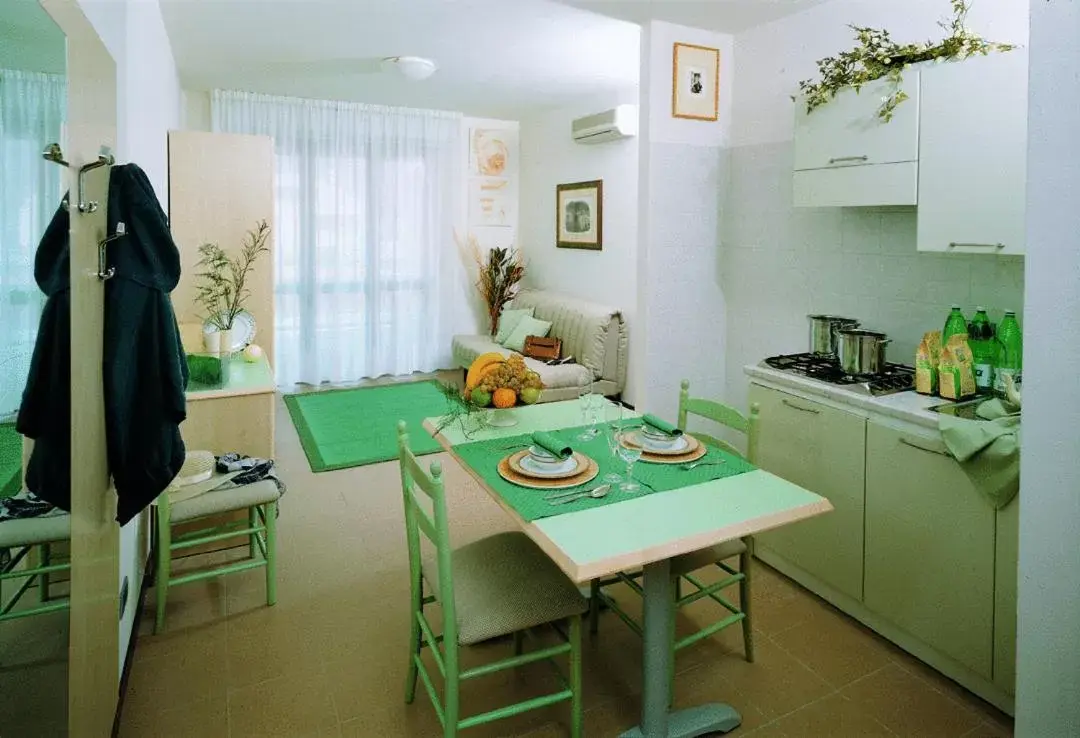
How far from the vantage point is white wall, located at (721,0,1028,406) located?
2721 millimetres

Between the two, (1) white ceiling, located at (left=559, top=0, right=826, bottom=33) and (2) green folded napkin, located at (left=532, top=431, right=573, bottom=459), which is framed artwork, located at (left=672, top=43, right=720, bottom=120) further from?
(2) green folded napkin, located at (left=532, top=431, right=573, bottom=459)

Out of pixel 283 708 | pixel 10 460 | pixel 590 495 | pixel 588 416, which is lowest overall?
pixel 283 708

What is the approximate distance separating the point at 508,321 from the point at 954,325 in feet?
14.4

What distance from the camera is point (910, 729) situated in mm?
2068

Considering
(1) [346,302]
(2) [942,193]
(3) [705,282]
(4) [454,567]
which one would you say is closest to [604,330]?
(3) [705,282]

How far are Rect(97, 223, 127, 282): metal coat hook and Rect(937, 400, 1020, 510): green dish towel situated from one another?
2377 mm

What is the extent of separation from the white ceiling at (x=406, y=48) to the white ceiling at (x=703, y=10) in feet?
0.65

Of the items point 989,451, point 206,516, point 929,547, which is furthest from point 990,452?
point 206,516

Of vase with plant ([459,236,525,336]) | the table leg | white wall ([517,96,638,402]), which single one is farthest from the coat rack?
vase with plant ([459,236,525,336])

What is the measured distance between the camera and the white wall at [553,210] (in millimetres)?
5684

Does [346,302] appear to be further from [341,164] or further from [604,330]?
[604,330]

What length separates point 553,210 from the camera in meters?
6.71

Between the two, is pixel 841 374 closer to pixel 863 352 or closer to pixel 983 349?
pixel 863 352

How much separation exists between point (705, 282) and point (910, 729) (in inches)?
91.6
